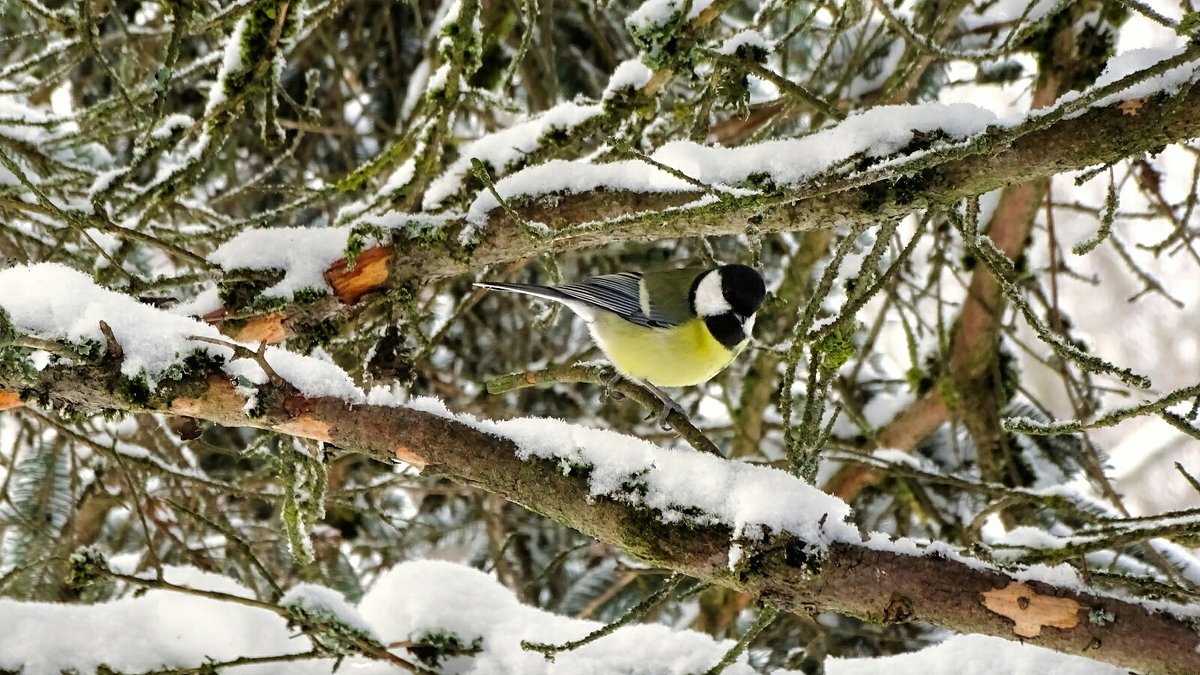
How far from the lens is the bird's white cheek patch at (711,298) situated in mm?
2811

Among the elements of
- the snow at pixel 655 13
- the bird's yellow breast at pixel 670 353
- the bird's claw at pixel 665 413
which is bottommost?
the bird's claw at pixel 665 413

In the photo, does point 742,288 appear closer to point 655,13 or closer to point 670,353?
point 670,353

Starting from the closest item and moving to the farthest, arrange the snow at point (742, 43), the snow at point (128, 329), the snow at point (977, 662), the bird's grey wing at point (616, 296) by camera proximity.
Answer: the snow at point (128, 329), the snow at point (977, 662), the snow at point (742, 43), the bird's grey wing at point (616, 296)

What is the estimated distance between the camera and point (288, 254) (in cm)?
230

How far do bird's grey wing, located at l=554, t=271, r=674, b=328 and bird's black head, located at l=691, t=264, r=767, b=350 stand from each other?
5.0 inches

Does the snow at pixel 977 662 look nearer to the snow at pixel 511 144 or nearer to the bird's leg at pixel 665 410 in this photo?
the bird's leg at pixel 665 410

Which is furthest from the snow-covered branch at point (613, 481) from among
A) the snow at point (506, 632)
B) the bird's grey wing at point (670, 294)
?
the bird's grey wing at point (670, 294)

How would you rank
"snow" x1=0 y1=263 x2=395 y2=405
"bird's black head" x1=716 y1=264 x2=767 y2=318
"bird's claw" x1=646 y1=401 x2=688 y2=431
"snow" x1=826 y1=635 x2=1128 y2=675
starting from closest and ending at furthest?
1. "snow" x1=0 y1=263 x2=395 y2=405
2. "snow" x1=826 y1=635 x2=1128 y2=675
3. "bird's claw" x1=646 y1=401 x2=688 y2=431
4. "bird's black head" x1=716 y1=264 x2=767 y2=318

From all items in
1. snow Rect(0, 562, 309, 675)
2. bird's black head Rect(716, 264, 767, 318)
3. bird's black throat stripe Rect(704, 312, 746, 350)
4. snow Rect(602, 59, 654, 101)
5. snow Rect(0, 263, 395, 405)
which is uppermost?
snow Rect(602, 59, 654, 101)

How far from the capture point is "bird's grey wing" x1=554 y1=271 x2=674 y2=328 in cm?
288

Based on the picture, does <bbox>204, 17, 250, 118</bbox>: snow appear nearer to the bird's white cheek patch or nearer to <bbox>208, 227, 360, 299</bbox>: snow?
<bbox>208, 227, 360, 299</bbox>: snow

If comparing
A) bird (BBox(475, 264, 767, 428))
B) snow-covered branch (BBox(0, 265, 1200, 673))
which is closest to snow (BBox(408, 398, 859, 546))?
snow-covered branch (BBox(0, 265, 1200, 673))

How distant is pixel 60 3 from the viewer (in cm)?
426

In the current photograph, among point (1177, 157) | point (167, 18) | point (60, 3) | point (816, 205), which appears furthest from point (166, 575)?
point (1177, 157)
